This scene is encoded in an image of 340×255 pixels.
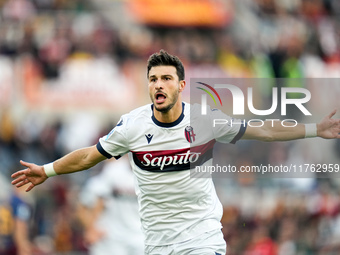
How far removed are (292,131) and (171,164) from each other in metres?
1.20

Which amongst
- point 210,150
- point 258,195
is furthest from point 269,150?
point 210,150

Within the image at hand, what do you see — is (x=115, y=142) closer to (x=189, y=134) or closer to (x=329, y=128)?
(x=189, y=134)

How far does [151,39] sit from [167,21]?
0.86 metres

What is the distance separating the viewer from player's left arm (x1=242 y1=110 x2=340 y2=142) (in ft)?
23.6

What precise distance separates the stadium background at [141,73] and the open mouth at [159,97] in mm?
6377

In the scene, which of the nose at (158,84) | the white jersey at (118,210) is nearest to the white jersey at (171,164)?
the nose at (158,84)

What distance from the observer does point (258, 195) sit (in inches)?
567

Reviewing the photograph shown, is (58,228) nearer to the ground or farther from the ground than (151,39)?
nearer to the ground

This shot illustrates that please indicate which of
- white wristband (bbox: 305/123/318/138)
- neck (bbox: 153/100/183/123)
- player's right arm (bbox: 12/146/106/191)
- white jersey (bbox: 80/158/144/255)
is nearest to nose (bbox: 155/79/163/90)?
neck (bbox: 153/100/183/123)

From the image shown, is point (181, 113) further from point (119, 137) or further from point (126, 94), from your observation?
point (126, 94)

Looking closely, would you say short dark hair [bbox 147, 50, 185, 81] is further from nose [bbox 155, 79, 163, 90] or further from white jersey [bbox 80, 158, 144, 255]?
white jersey [bbox 80, 158, 144, 255]

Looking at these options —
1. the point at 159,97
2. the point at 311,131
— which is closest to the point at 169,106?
the point at 159,97

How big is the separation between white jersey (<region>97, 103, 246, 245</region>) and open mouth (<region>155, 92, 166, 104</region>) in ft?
0.80

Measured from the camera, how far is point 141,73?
17188 millimetres
